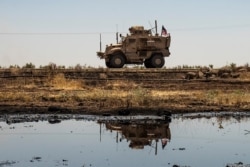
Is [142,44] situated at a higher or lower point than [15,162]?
higher

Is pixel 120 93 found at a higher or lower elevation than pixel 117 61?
lower

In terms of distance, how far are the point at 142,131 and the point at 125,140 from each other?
1.42 meters

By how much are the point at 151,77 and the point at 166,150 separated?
1756 centimetres

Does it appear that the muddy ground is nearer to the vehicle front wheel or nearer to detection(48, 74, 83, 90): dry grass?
detection(48, 74, 83, 90): dry grass

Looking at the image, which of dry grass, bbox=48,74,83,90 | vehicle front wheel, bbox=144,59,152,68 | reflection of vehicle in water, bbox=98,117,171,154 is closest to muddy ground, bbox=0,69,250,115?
dry grass, bbox=48,74,83,90

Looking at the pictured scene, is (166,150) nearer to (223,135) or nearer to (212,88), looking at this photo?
(223,135)

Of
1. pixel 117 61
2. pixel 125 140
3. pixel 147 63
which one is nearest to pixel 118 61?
pixel 117 61

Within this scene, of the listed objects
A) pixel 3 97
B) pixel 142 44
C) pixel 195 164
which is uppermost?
pixel 142 44

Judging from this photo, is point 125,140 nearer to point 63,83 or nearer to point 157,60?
point 63,83

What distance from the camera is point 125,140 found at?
14.2m

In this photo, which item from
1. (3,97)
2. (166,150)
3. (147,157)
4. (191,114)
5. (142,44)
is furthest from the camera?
(142,44)

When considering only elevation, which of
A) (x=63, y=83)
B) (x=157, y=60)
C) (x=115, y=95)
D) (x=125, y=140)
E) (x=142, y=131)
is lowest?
(x=125, y=140)

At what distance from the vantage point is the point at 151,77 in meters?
30.2

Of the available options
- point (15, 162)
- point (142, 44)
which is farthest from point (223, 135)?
point (142, 44)
